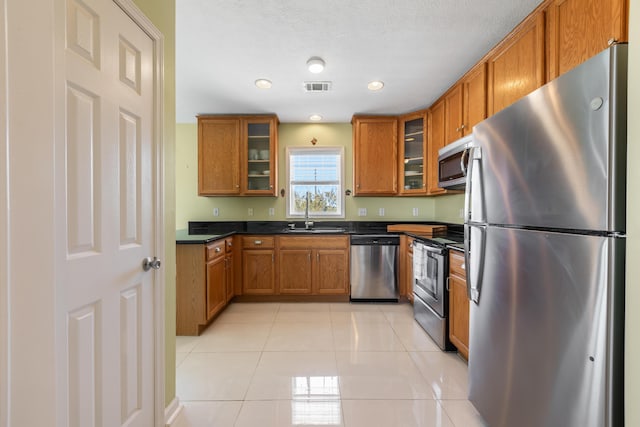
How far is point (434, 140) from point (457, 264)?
173cm

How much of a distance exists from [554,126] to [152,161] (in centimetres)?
174

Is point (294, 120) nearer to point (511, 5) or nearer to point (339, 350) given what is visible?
point (511, 5)

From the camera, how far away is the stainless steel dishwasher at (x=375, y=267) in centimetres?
339

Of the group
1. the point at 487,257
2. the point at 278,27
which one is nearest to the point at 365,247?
the point at 487,257

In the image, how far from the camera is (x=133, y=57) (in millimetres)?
1222

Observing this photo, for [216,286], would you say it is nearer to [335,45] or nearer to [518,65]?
[335,45]

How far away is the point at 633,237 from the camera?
2.61 ft

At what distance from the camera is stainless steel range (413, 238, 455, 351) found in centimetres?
228

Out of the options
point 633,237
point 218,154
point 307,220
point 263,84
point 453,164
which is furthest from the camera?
point 307,220

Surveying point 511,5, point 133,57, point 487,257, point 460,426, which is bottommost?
point 460,426

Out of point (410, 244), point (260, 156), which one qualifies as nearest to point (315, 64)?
point (260, 156)

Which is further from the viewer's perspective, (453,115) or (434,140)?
(434,140)

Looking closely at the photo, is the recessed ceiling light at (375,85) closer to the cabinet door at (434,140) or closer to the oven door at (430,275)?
the cabinet door at (434,140)

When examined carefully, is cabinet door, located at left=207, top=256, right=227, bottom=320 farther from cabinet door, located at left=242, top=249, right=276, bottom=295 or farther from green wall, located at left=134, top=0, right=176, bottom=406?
green wall, located at left=134, top=0, right=176, bottom=406
